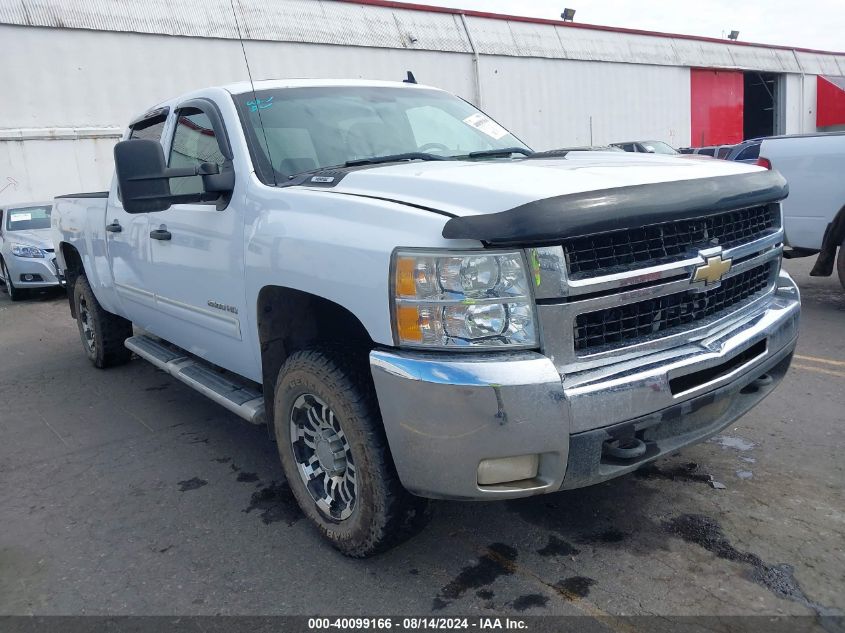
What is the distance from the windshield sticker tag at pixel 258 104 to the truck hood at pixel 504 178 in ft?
2.91

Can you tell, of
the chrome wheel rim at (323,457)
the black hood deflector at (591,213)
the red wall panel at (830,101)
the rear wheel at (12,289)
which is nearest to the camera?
the black hood deflector at (591,213)

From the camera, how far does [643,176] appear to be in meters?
2.67

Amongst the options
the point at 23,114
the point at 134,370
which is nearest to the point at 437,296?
the point at 134,370

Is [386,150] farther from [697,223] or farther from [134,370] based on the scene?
[134,370]

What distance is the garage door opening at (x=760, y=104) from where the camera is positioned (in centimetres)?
3238

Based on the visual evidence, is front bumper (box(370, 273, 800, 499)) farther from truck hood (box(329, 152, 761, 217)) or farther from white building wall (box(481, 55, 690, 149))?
white building wall (box(481, 55, 690, 149))

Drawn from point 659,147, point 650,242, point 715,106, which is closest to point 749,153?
point 659,147

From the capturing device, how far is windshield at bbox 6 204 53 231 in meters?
11.8

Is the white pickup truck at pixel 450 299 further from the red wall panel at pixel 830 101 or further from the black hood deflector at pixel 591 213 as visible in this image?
the red wall panel at pixel 830 101

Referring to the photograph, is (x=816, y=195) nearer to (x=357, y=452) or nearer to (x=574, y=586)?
(x=574, y=586)

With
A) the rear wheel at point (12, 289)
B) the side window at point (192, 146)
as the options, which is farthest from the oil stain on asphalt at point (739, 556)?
the rear wheel at point (12, 289)

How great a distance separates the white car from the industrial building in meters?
4.54

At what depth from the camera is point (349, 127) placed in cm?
372

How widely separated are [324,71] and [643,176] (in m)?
17.8
